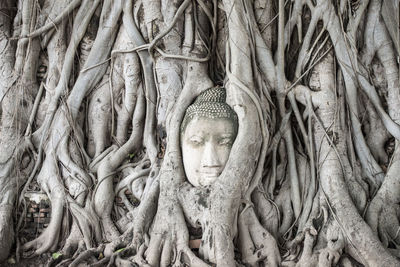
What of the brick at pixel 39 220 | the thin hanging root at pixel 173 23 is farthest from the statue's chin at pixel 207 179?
the brick at pixel 39 220

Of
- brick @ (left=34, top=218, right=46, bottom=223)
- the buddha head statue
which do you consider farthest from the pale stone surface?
brick @ (left=34, top=218, right=46, bottom=223)

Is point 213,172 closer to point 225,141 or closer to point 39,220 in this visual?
point 225,141

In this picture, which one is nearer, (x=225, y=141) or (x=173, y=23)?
(x=225, y=141)

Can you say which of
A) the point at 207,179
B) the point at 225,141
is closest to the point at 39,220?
the point at 207,179

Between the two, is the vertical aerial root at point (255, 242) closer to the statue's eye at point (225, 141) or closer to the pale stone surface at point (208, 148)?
the pale stone surface at point (208, 148)

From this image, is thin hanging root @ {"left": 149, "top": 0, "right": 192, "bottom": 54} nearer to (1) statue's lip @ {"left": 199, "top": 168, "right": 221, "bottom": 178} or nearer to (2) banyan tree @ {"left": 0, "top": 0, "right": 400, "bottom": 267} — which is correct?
(2) banyan tree @ {"left": 0, "top": 0, "right": 400, "bottom": 267}

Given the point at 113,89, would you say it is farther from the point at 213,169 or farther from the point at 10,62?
the point at 213,169

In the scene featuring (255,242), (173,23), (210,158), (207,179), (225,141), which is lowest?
(255,242)

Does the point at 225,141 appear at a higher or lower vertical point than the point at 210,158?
higher

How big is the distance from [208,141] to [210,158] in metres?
0.13

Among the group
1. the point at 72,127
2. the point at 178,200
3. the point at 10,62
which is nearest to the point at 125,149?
the point at 72,127

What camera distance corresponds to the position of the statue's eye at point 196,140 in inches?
132

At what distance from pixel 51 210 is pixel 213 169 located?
141cm

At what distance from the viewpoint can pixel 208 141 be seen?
334 cm
